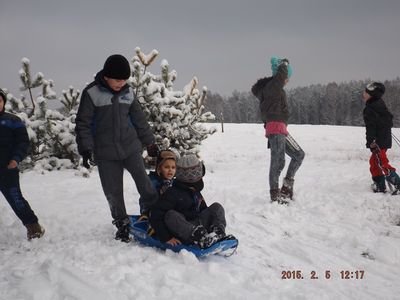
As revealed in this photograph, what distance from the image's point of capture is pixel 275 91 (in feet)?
19.2

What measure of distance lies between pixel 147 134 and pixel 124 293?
2.20 meters

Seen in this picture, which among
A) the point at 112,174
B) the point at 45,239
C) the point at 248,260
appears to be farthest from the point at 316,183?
the point at 45,239

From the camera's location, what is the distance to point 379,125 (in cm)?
664

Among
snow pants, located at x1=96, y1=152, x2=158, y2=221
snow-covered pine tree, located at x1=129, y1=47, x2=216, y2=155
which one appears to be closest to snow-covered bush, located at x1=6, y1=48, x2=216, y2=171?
snow-covered pine tree, located at x1=129, y1=47, x2=216, y2=155

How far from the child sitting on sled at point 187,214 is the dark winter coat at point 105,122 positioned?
0.74 metres

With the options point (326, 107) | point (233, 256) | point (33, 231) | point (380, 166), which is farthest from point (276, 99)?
point (326, 107)

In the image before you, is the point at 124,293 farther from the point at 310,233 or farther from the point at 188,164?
the point at 310,233

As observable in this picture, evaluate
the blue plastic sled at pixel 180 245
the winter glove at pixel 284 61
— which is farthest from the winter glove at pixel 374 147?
the blue plastic sled at pixel 180 245

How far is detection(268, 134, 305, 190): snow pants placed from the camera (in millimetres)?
5914

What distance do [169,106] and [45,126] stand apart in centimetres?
347

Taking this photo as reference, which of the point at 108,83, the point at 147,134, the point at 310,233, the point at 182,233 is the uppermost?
the point at 108,83

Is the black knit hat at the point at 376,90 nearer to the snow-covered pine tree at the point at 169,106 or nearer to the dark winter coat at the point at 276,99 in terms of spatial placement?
the dark winter coat at the point at 276,99

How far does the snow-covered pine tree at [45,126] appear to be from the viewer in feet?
29.2

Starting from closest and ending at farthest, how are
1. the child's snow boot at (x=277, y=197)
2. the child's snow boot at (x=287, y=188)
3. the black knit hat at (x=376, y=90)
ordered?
1. the child's snow boot at (x=277, y=197)
2. the child's snow boot at (x=287, y=188)
3. the black knit hat at (x=376, y=90)
